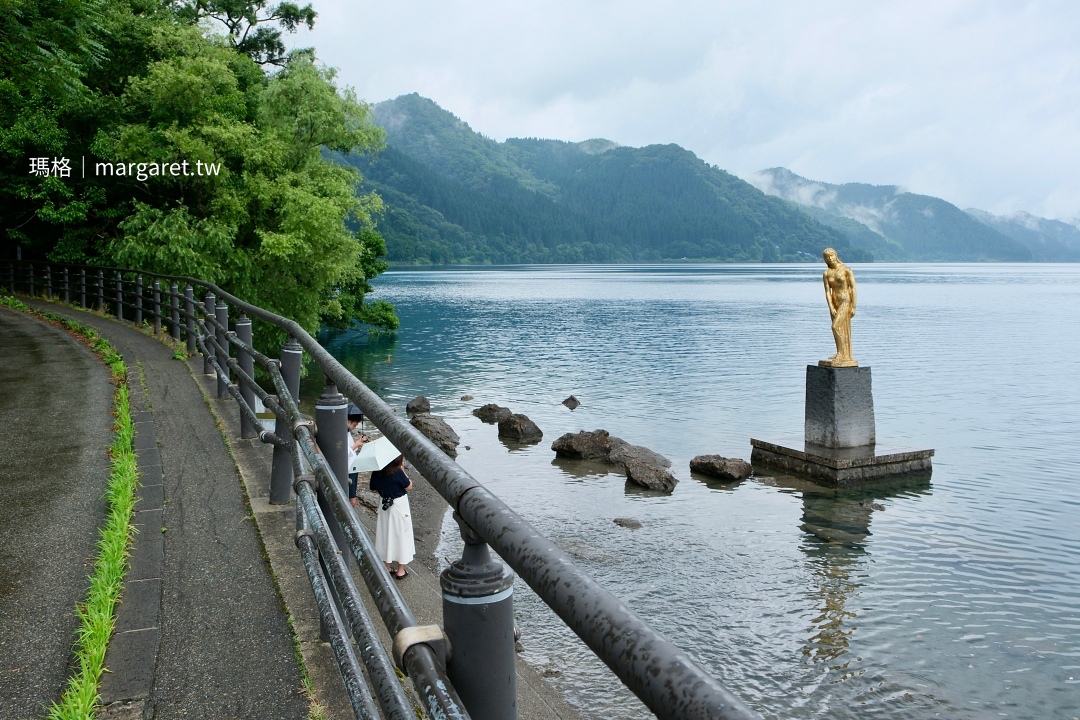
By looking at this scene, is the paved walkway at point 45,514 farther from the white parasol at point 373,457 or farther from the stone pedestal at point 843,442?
the stone pedestal at point 843,442

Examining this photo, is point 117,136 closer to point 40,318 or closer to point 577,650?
point 40,318

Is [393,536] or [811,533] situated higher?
[393,536]

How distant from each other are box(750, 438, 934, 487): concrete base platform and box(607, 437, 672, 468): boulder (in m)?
2.34

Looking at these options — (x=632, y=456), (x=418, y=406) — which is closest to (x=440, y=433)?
(x=632, y=456)

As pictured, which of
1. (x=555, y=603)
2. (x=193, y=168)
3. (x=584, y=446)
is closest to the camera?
(x=555, y=603)

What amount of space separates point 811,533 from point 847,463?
3.27 meters

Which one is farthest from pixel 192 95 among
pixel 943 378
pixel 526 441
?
pixel 943 378

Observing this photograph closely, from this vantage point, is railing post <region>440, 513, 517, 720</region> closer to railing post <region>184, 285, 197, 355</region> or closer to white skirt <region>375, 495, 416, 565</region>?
white skirt <region>375, 495, 416, 565</region>

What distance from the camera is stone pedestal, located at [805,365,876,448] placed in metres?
18.2

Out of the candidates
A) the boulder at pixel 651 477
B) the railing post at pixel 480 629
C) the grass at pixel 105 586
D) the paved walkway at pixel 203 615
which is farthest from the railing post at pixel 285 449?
the boulder at pixel 651 477

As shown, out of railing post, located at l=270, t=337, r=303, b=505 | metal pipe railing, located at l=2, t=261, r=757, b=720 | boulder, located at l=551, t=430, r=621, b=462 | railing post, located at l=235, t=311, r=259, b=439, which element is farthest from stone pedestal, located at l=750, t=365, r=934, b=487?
metal pipe railing, located at l=2, t=261, r=757, b=720

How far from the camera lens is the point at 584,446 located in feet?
67.4

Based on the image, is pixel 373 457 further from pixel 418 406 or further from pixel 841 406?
pixel 418 406

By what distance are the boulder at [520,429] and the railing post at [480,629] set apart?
2130cm
